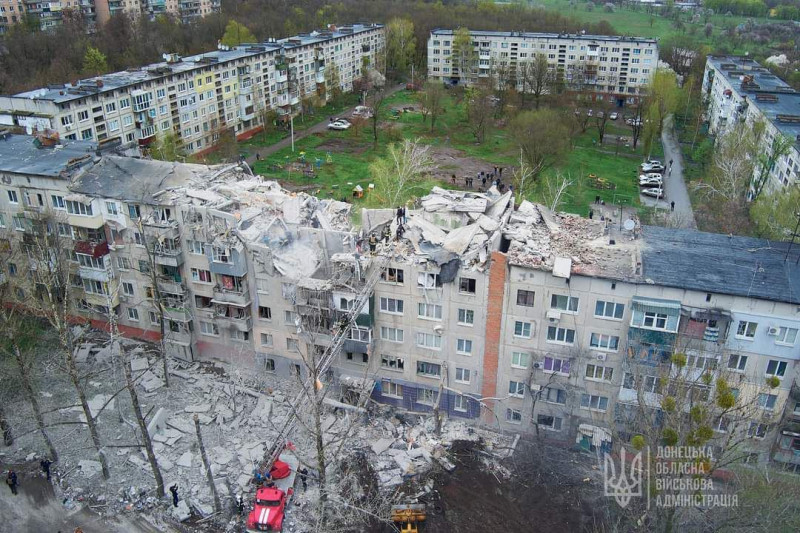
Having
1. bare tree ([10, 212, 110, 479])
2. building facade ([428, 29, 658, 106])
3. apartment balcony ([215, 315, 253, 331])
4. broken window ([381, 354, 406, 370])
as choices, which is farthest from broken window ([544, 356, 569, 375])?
building facade ([428, 29, 658, 106])

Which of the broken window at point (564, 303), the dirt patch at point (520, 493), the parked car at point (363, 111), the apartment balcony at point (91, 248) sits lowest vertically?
the dirt patch at point (520, 493)

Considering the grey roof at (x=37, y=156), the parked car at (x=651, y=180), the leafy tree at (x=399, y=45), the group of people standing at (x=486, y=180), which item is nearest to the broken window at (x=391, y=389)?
the grey roof at (x=37, y=156)

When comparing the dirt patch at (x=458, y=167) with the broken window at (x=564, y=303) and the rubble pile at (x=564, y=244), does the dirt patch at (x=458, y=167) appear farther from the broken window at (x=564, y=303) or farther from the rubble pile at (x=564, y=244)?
the broken window at (x=564, y=303)

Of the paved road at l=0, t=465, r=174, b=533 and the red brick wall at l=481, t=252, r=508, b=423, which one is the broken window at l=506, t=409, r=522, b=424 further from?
the paved road at l=0, t=465, r=174, b=533

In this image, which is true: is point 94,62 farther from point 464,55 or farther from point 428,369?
point 428,369

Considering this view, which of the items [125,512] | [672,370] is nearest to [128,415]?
[125,512]

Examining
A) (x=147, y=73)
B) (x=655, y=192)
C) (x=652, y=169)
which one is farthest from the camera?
(x=652, y=169)

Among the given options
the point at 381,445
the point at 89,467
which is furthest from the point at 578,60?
the point at 89,467
